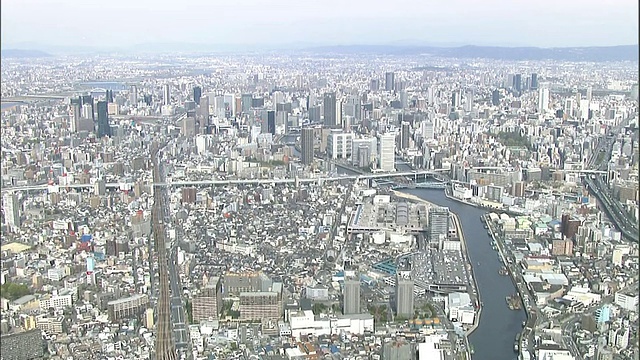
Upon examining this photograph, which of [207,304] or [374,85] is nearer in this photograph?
[207,304]

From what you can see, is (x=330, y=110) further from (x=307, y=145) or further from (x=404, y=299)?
(x=404, y=299)

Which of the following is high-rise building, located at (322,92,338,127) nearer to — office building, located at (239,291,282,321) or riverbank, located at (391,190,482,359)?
riverbank, located at (391,190,482,359)

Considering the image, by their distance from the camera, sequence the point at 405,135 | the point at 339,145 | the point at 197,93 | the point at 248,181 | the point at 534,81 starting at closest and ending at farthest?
1. the point at 248,181
2. the point at 339,145
3. the point at 197,93
4. the point at 405,135
5. the point at 534,81

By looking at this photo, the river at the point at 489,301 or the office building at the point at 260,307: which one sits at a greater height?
the office building at the point at 260,307

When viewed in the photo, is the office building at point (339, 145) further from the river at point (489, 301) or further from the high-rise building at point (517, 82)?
the high-rise building at point (517, 82)

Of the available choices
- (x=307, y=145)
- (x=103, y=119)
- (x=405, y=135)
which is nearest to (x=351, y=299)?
(x=307, y=145)

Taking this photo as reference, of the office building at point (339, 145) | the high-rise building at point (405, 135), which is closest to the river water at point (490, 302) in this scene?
the office building at point (339, 145)

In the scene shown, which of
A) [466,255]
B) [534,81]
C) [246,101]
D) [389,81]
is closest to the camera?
[466,255]
